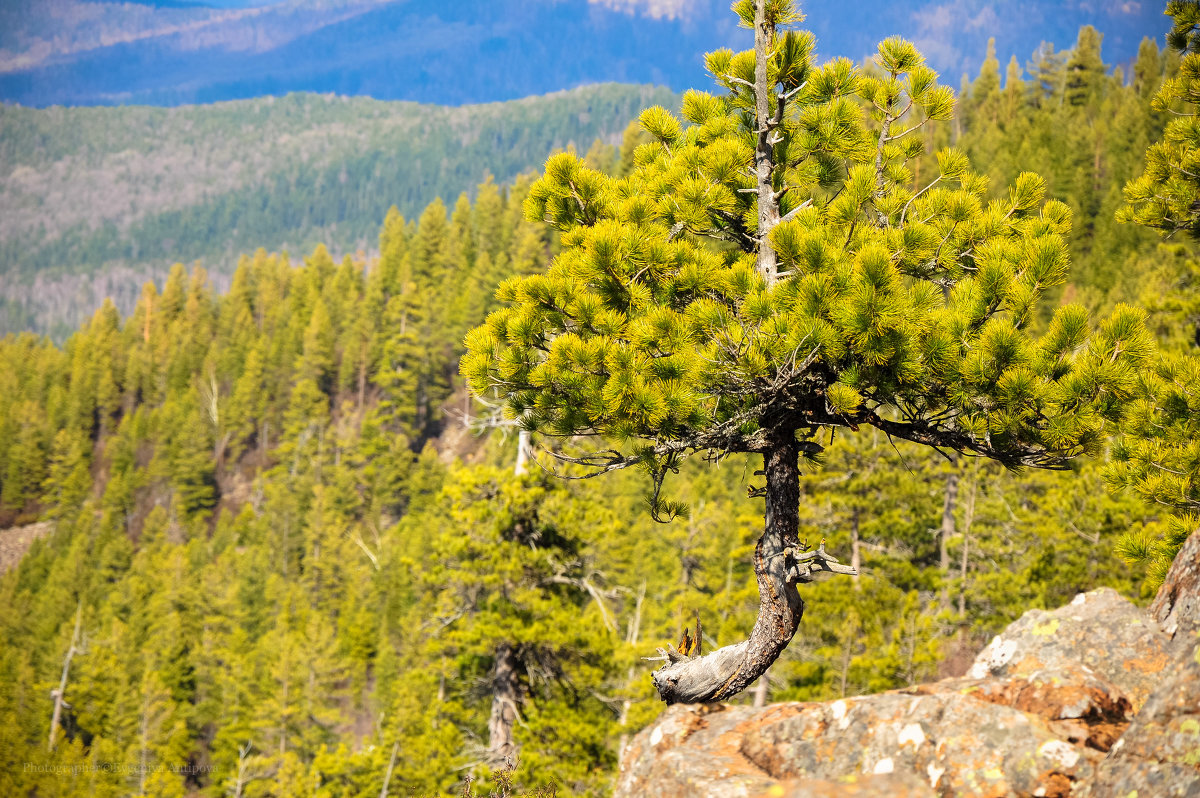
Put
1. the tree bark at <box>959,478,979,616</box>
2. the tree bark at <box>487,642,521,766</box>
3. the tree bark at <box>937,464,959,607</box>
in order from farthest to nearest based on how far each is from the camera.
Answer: the tree bark at <box>937,464,959,607</box> → the tree bark at <box>959,478,979,616</box> → the tree bark at <box>487,642,521,766</box>

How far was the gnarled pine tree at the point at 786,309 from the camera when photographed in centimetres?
609

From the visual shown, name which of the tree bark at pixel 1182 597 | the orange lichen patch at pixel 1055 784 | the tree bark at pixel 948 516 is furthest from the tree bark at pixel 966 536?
the orange lichen patch at pixel 1055 784

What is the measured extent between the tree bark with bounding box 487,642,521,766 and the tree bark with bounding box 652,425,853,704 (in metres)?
9.80

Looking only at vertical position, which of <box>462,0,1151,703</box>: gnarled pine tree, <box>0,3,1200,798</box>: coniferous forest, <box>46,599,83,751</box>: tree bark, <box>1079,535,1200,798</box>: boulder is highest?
<box>462,0,1151,703</box>: gnarled pine tree

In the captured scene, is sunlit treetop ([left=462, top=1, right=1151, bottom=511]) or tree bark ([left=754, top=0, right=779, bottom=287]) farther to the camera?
tree bark ([left=754, top=0, right=779, bottom=287])

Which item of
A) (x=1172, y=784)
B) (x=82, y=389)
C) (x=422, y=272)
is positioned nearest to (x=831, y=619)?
(x=1172, y=784)

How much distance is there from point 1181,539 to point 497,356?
22.4 ft

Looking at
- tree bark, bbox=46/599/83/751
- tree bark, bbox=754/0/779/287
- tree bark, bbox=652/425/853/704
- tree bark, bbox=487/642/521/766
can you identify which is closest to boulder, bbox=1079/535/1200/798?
tree bark, bbox=652/425/853/704

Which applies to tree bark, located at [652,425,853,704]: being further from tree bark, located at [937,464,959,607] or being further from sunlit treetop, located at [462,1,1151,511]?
tree bark, located at [937,464,959,607]

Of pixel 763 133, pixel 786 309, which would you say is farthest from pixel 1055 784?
pixel 763 133

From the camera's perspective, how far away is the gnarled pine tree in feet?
20.0

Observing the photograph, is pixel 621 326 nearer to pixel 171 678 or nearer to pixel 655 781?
pixel 655 781

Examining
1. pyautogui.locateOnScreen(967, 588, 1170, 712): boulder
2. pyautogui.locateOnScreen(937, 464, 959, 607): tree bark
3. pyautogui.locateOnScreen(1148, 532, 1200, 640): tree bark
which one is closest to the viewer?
pyautogui.locateOnScreen(967, 588, 1170, 712): boulder

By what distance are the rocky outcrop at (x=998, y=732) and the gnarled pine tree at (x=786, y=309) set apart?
102 centimetres
